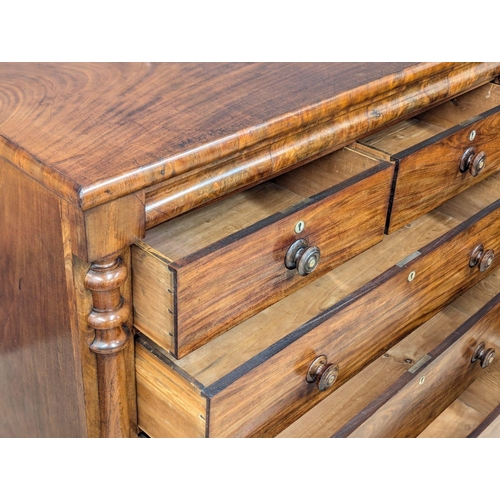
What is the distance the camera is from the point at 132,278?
734mm

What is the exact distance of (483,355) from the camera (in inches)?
45.4

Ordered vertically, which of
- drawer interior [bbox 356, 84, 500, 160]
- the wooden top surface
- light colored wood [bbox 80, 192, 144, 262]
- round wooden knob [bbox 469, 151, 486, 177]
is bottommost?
round wooden knob [bbox 469, 151, 486, 177]

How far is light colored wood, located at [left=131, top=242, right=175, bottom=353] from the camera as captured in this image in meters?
0.69

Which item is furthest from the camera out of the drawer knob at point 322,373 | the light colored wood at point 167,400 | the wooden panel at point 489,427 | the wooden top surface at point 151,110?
the wooden panel at point 489,427

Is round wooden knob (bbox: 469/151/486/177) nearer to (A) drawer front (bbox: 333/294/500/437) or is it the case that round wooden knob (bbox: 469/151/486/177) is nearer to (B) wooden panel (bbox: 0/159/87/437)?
(A) drawer front (bbox: 333/294/500/437)

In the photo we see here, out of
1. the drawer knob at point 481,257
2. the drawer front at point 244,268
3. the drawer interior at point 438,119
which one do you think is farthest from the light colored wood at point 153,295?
the drawer knob at point 481,257

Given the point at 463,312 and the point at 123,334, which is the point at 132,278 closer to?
the point at 123,334

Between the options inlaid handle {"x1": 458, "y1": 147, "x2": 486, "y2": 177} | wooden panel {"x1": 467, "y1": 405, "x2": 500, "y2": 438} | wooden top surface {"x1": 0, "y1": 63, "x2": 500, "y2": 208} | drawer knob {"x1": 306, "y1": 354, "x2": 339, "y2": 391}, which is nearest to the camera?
wooden top surface {"x1": 0, "y1": 63, "x2": 500, "y2": 208}

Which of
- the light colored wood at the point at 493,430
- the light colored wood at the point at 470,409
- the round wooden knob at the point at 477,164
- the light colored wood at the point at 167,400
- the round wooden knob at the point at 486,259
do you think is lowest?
the light colored wood at the point at 470,409

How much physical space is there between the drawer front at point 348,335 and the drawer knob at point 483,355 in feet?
0.29

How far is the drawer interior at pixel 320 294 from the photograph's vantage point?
83 cm

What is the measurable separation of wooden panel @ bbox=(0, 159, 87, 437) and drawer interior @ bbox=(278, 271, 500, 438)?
30cm

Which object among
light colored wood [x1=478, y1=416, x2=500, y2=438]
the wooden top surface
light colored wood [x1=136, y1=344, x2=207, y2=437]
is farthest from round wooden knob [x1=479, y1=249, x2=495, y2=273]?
light colored wood [x1=136, y1=344, x2=207, y2=437]

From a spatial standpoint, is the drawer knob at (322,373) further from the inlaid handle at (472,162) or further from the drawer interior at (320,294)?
the inlaid handle at (472,162)
